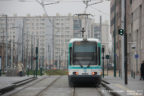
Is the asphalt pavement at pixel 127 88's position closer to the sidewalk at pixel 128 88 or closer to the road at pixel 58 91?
the sidewalk at pixel 128 88

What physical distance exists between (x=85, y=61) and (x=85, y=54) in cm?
45

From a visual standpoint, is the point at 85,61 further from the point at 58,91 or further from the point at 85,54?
the point at 58,91

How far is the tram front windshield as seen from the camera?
25672 millimetres

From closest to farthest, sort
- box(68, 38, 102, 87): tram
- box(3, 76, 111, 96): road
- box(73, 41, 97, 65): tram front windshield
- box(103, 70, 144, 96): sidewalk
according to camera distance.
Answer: box(103, 70, 144, 96): sidewalk, box(3, 76, 111, 96): road, box(68, 38, 102, 87): tram, box(73, 41, 97, 65): tram front windshield

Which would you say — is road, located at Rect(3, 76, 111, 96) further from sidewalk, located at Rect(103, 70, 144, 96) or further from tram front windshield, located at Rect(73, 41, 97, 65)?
tram front windshield, located at Rect(73, 41, 97, 65)

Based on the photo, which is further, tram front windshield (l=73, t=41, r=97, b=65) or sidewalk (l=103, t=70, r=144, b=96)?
tram front windshield (l=73, t=41, r=97, b=65)

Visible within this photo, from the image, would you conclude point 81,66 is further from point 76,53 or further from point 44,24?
point 44,24

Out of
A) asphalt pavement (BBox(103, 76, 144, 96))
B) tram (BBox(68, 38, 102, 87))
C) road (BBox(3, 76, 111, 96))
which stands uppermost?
tram (BBox(68, 38, 102, 87))

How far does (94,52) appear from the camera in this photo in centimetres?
2570

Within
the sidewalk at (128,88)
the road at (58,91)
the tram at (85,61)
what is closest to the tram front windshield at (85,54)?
the tram at (85,61)

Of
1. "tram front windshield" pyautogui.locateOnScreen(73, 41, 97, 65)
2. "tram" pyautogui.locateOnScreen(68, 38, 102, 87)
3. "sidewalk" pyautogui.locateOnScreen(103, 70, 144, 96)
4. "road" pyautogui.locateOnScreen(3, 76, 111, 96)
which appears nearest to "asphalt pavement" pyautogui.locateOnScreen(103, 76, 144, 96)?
"sidewalk" pyautogui.locateOnScreen(103, 70, 144, 96)

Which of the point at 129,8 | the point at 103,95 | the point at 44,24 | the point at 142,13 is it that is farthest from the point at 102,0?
the point at 44,24

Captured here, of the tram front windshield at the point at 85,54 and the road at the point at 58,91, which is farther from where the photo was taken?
the tram front windshield at the point at 85,54

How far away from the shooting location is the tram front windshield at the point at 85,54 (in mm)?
25672
